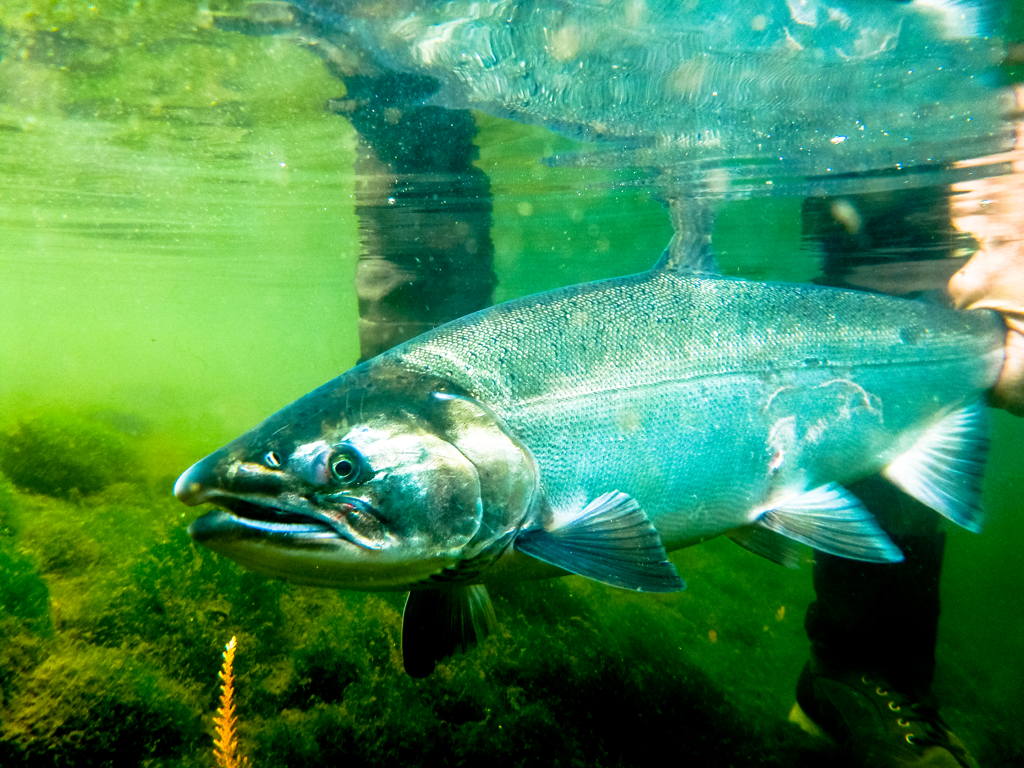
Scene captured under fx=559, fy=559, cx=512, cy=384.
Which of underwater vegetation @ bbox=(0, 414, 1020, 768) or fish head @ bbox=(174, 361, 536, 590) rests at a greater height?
fish head @ bbox=(174, 361, 536, 590)

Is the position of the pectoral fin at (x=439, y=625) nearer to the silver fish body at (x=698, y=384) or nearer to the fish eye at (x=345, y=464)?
the silver fish body at (x=698, y=384)

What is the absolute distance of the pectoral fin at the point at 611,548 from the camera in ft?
7.50

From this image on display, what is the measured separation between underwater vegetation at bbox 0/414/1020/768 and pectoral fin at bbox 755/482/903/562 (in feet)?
8.05

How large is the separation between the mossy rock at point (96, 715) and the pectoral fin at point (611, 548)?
2.97 meters

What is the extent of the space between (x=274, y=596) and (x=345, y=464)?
347cm

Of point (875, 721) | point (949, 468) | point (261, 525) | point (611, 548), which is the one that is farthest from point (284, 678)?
point (949, 468)

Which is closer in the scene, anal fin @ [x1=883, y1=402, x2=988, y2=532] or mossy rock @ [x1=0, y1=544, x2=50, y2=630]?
anal fin @ [x1=883, y1=402, x2=988, y2=532]

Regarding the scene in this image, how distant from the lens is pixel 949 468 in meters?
3.52

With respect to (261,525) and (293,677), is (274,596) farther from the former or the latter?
(261,525)

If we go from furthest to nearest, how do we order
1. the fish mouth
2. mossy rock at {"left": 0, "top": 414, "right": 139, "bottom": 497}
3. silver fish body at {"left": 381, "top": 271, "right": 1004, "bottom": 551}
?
mossy rock at {"left": 0, "top": 414, "right": 139, "bottom": 497} → silver fish body at {"left": 381, "top": 271, "right": 1004, "bottom": 551} → the fish mouth

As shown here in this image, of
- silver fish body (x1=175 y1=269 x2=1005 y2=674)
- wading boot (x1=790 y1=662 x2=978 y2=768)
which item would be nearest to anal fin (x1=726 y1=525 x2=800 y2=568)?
silver fish body (x1=175 y1=269 x2=1005 y2=674)

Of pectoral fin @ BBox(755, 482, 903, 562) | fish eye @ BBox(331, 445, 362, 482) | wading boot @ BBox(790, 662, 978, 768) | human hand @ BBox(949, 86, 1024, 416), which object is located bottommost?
wading boot @ BBox(790, 662, 978, 768)

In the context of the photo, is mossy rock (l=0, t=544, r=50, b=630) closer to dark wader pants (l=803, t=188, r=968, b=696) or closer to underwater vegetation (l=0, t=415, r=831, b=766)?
underwater vegetation (l=0, t=415, r=831, b=766)

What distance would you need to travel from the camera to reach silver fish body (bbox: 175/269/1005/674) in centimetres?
220
